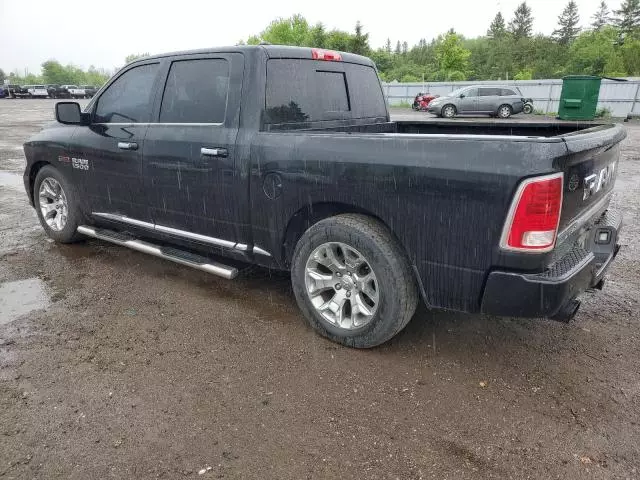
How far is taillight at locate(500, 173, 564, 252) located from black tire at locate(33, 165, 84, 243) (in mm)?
4179

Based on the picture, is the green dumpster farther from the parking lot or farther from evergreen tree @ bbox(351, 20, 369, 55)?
evergreen tree @ bbox(351, 20, 369, 55)

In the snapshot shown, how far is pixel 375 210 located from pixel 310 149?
0.58m

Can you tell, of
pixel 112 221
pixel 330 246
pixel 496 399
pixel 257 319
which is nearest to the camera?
pixel 496 399

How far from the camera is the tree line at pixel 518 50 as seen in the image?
52031 mm

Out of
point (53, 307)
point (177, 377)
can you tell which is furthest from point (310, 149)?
point (53, 307)

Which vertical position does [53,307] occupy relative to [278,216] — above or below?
below

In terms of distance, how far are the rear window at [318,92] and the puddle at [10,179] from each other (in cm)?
687

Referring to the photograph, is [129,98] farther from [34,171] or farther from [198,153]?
[34,171]

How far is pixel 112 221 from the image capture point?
464cm

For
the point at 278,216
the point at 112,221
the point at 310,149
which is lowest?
the point at 112,221

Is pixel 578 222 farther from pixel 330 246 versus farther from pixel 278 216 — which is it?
pixel 278 216

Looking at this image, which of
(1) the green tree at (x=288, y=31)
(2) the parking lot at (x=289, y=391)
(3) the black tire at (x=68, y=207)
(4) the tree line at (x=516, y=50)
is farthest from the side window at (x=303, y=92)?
(1) the green tree at (x=288, y=31)

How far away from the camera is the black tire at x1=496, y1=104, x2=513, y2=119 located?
23.2 meters

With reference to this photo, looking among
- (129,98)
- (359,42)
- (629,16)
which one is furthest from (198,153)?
(629,16)
